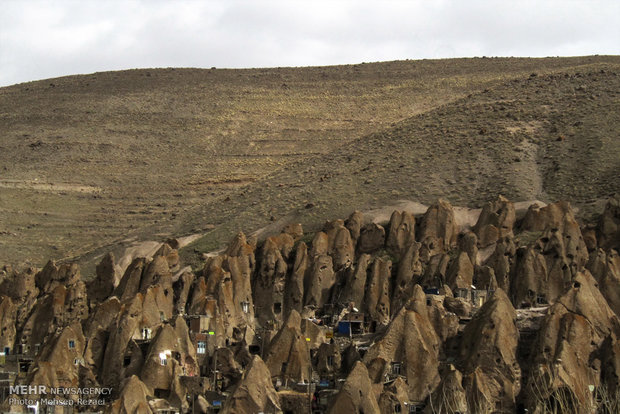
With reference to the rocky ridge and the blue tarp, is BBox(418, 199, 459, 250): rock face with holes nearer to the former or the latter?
the rocky ridge

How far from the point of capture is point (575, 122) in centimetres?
11294

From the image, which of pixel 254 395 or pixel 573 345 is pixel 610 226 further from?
pixel 254 395

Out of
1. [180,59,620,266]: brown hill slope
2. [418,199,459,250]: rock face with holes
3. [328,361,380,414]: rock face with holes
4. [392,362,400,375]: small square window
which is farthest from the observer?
[180,59,620,266]: brown hill slope

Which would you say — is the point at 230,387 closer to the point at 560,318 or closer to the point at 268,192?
the point at 560,318

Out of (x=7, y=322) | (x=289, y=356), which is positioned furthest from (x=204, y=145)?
(x=289, y=356)

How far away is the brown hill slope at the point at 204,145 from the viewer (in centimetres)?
11269

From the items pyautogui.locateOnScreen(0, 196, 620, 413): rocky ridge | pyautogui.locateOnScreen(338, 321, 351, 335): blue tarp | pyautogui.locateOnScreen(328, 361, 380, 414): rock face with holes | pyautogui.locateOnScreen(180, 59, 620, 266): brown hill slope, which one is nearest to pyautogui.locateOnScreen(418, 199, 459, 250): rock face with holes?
pyautogui.locateOnScreen(0, 196, 620, 413): rocky ridge

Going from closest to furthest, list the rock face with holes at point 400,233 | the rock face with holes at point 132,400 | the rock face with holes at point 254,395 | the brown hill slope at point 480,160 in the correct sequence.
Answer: the rock face with holes at point 132,400, the rock face with holes at point 254,395, the rock face with holes at point 400,233, the brown hill slope at point 480,160

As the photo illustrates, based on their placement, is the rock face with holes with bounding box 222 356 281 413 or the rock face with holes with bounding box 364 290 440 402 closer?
the rock face with holes with bounding box 222 356 281 413

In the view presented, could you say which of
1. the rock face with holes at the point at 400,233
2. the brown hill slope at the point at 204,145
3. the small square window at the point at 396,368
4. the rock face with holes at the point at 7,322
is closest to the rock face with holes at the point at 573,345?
the small square window at the point at 396,368

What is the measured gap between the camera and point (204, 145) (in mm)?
164000

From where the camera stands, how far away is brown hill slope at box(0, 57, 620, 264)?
11269 cm

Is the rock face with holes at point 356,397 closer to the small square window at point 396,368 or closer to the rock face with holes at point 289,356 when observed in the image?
the small square window at point 396,368

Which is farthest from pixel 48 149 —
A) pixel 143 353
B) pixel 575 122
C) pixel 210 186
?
pixel 143 353
